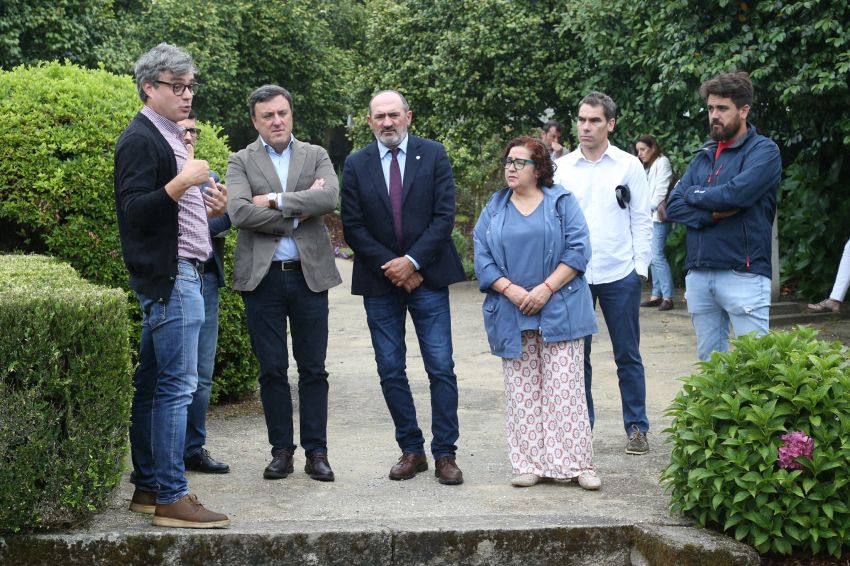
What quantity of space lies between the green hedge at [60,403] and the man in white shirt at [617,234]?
276 centimetres

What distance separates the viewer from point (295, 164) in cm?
638

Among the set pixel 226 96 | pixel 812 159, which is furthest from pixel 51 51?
pixel 812 159

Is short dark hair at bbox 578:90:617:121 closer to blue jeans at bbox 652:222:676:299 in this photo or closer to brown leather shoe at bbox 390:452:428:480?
brown leather shoe at bbox 390:452:428:480

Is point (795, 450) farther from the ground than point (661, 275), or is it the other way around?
point (661, 275)

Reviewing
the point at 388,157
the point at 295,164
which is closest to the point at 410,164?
the point at 388,157

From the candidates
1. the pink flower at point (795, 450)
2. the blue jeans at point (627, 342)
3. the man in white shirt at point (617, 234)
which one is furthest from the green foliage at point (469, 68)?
the pink flower at point (795, 450)

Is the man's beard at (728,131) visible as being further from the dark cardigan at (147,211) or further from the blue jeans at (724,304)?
the dark cardigan at (147,211)

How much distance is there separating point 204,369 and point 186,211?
45.6 inches

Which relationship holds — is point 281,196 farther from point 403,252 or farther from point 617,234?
point 617,234

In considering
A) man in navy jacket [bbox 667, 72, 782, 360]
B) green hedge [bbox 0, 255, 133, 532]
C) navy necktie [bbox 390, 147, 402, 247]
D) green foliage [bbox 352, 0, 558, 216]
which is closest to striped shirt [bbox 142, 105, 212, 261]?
green hedge [bbox 0, 255, 133, 532]

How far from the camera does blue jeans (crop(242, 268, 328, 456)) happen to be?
20.3ft

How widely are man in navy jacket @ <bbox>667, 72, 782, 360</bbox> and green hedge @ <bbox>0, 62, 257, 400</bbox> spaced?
11.3 ft

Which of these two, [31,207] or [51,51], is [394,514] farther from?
[51,51]

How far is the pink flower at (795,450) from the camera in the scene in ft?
16.3
